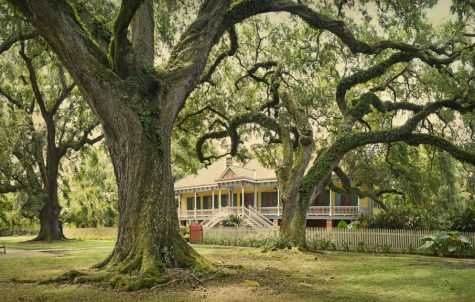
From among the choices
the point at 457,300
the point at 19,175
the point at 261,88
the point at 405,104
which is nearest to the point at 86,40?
the point at 457,300

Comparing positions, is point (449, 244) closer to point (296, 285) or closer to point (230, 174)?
point (296, 285)

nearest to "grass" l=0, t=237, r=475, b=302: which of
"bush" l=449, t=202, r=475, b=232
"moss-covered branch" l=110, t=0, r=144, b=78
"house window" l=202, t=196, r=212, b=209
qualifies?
"bush" l=449, t=202, r=475, b=232

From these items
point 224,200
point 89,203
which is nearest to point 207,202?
point 224,200

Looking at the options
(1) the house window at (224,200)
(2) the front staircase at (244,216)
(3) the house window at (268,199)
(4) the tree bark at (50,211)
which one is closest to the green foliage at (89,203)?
(4) the tree bark at (50,211)

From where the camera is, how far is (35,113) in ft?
123

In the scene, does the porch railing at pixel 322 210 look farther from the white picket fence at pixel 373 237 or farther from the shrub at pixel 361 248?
the shrub at pixel 361 248

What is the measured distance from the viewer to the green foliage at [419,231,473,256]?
61.7ft

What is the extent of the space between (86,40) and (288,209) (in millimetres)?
11430

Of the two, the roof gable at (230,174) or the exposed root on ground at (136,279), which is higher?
the roof gable at (230,174)

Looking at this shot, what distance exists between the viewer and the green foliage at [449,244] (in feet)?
61.7

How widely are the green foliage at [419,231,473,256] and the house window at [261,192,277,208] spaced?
84.1ft

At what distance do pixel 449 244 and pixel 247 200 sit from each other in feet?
97.6

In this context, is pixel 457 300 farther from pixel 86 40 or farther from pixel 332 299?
pixel 86 40

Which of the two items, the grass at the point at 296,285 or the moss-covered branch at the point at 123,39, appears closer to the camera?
the grass at the point at 296,285
